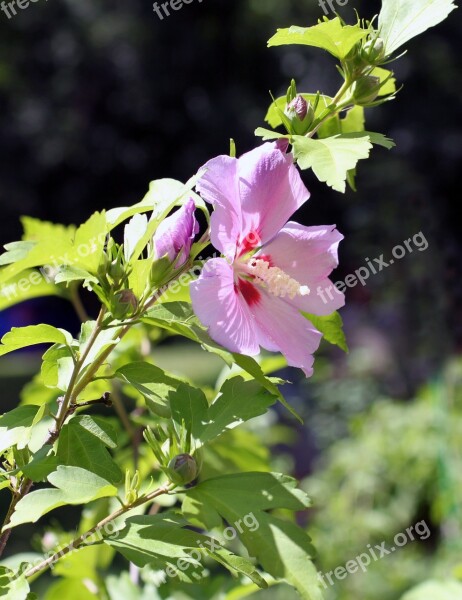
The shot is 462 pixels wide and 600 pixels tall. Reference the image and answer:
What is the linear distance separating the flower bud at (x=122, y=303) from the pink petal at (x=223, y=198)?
0.06 m

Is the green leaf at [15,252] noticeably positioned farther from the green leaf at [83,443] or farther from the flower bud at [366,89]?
the flower bud at [366,89]

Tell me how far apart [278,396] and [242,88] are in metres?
10.0

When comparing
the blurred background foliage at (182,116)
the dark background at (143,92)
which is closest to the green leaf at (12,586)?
the blurred background foliage at (182,116)

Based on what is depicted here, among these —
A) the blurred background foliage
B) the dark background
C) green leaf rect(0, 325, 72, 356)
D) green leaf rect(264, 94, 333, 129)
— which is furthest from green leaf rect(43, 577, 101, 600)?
the dark background

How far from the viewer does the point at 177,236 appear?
1.78ft

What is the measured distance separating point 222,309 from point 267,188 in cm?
9

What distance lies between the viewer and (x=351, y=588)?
2396mm

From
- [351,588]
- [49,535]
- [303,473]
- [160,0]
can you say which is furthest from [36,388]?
[160,0]

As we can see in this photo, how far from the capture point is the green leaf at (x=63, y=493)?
0.53 metres

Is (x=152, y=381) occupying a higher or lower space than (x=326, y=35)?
lower

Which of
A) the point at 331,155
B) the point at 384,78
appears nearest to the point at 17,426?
the point at 331,155

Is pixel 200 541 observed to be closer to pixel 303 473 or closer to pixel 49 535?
pixel 49 535

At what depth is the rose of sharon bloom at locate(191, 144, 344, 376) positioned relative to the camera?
521 millimetres

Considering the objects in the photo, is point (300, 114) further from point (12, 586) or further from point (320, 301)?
point (12, 586)
